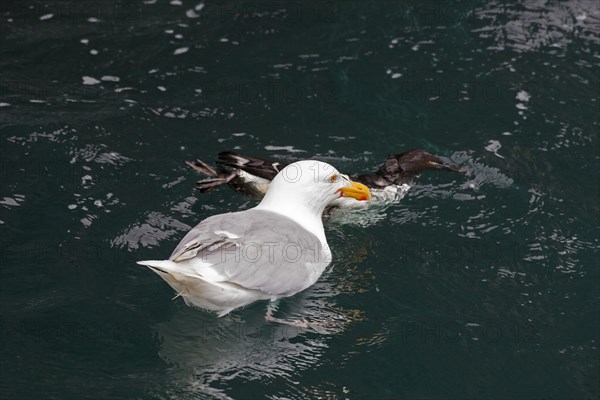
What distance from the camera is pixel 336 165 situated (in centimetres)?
775

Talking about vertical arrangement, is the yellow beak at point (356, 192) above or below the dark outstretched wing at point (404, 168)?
above

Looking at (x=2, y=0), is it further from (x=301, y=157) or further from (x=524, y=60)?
(x=524, y=60)

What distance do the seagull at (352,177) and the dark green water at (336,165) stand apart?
16cm

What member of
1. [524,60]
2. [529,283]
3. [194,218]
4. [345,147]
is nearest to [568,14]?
[524,60]

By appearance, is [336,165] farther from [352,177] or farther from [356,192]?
[356,192]

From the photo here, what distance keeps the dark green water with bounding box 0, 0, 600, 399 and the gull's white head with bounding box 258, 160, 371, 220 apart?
42 cm

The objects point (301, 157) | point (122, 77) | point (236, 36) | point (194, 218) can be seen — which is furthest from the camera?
point (236, 36)

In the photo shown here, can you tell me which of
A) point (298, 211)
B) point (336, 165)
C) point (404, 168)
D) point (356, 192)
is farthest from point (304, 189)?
point (336, 165)

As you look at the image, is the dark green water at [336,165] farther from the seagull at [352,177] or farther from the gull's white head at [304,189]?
the gull's white head at [304,189]

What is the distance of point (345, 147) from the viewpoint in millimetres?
7953

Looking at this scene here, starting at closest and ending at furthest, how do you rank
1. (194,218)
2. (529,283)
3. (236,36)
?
1. (529,283)
2. (194,218)
3. (236,36)

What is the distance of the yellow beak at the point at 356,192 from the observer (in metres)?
6.82

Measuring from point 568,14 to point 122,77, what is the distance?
452 centimetres

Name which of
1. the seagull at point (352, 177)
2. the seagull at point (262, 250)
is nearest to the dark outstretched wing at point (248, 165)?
the seagull at point (352, 177)
